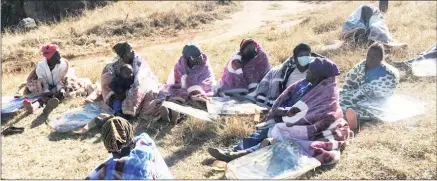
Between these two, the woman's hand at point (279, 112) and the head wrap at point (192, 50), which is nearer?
the woman's hand at point (279, 112)

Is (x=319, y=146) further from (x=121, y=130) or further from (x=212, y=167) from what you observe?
(x=121, y=130)

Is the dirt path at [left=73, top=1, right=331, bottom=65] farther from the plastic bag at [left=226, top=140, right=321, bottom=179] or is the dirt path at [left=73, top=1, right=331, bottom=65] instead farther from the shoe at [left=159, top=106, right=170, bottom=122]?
the plastic bag at [left=226, top=140, right=321, bottom=179]

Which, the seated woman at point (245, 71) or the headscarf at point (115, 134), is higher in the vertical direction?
the headscarf at point (115, 134)

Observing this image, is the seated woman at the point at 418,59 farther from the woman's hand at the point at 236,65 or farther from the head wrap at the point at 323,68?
the head wrap at the point at 323,68

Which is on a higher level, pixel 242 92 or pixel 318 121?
pixel 318 121

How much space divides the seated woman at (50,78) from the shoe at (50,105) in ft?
1.11

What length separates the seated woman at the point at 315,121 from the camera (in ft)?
16.0

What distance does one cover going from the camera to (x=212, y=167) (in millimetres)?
4883

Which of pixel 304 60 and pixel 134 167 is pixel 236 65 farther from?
pixel 134 167

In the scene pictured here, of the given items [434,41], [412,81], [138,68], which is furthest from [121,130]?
[434,41]

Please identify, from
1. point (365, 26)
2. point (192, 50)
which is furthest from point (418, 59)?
point (192, 50)

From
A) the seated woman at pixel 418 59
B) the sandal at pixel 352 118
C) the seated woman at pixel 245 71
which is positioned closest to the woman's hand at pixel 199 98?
the seated woman at pixel 245 71

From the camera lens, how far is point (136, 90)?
6.28 metres

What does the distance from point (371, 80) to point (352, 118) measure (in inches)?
29.6
